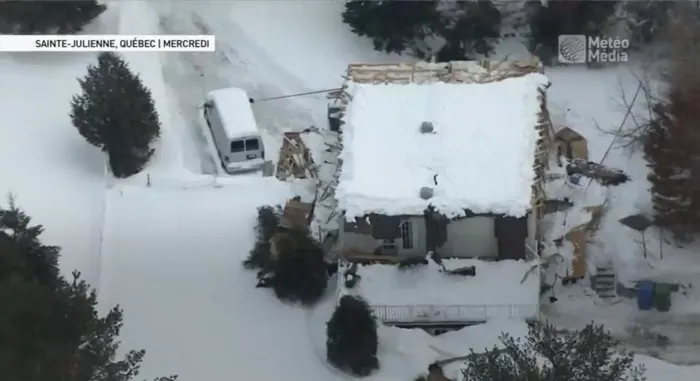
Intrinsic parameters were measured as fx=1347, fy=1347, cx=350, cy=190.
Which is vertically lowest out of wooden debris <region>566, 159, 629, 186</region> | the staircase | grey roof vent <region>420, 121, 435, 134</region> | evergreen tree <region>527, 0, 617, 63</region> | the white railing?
the white railing

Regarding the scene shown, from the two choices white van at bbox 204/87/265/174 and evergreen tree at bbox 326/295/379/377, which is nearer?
evergreen tree at bbox 326/295/379/377

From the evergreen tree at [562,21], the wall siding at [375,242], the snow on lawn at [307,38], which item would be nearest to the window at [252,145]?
the snow on lawn at [307,38]

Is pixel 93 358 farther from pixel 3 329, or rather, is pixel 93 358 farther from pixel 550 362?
pixel 550 362

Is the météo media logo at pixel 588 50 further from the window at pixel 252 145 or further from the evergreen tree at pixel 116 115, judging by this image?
the evergreen tree at pixel 116 115

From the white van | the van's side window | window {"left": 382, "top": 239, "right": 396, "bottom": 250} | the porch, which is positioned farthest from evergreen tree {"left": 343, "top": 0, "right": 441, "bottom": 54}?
the porch

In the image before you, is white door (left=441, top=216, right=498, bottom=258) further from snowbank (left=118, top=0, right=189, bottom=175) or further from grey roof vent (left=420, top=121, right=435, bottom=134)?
snowbank (left=118, top=0, right=189, bottom=175)

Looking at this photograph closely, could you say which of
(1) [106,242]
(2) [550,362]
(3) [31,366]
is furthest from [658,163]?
(3) [31,366]

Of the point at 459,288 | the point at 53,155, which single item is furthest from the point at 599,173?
the point at 53,155
